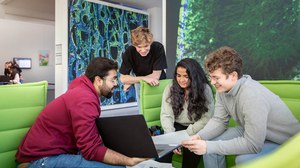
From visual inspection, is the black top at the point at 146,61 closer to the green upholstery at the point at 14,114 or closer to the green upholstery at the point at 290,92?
the green upholstery at the point at 290,92

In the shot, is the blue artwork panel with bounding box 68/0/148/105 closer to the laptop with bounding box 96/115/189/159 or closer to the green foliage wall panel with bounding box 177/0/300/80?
the green foliage wall panel with bounding box 177/0/300/80

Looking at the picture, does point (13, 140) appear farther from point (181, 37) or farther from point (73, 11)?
point (73, 11)

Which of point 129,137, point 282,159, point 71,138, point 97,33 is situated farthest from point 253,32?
point 97,33

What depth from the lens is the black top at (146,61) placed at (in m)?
2.79

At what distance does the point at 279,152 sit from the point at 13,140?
1.69m

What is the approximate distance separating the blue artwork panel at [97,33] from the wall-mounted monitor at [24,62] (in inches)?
168

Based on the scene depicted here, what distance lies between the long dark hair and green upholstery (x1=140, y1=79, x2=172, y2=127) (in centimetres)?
32

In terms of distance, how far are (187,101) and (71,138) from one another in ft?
3.63

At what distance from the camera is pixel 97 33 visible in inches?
263

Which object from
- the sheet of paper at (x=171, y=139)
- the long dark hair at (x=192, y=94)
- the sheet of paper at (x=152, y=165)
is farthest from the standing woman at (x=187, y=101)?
the sheet of paper at (x=171, y=139)

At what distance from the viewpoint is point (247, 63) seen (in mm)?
2518

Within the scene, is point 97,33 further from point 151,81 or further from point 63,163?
point 63,163

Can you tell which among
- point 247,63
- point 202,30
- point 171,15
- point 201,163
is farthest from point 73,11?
point 201,163

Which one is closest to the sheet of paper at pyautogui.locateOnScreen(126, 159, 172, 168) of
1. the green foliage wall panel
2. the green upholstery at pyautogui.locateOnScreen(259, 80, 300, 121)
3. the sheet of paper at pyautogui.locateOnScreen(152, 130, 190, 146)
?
the sheet of paper at pyautogui.locateOnScreen(152, 130, 190, 146)
